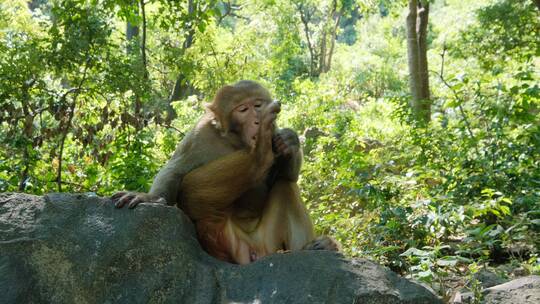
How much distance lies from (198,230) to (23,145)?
3.38 m

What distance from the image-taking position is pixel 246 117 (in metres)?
4.25

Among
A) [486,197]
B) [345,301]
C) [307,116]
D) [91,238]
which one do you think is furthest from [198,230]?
[307,116]

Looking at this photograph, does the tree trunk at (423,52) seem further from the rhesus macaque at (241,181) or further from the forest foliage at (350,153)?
the rhesus macaque at (241,181)

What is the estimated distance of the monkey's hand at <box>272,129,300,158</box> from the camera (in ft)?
14.0

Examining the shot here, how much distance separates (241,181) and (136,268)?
1.12m

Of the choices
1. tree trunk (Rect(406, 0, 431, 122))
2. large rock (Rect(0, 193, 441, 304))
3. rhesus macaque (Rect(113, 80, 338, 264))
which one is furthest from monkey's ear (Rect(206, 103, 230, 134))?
tree trunk (Rect(406, 0, 431, 122))

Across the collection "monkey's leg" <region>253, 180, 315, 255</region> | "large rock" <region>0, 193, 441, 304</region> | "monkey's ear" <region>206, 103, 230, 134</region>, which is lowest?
"large rock" <region>0, 193, 441, 304</region>

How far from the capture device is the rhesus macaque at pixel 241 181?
400 cm

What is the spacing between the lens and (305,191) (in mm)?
7902

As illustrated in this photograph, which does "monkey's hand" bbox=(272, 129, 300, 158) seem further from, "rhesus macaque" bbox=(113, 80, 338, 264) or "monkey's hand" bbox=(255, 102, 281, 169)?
"monkey's hand" bbox=(255, 102, 281, 169)

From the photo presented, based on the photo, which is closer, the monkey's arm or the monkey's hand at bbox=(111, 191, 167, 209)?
the monkey's hand at bbox=(111, 191, 167, 209)

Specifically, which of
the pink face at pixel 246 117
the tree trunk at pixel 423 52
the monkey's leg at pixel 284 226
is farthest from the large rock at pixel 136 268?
the tree trunk at pixel 423 52

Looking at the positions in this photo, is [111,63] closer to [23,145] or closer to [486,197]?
[23,145]

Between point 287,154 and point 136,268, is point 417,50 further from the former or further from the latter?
point 136,268
